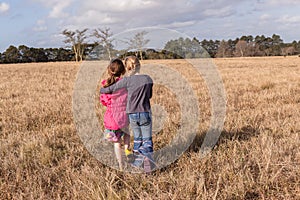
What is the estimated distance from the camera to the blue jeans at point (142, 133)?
3490 millimetres

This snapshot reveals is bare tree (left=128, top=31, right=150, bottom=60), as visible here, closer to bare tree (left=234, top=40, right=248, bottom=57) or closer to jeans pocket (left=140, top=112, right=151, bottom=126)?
jeans pocket (left=140, top=112, right=151, bottom=126)

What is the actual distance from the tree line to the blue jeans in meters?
0.98

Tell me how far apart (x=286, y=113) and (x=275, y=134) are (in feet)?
5.38

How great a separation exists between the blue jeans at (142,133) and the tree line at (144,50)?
980 mm

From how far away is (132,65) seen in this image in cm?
339

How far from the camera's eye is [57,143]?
4.56 metres

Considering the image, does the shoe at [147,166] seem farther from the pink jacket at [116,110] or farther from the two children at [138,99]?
the pink jacket at [116,110]

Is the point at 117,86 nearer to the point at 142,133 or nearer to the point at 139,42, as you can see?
the point at 142,133

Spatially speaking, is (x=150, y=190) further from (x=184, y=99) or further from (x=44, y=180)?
(x=184, y=99)

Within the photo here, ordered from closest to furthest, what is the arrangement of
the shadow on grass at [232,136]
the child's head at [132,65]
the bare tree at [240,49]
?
the child's head at [132,65]
the shadow on grass at [232,136]
the bare tree at [240,49]

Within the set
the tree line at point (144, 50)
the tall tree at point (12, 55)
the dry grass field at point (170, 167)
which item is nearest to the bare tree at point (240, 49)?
the tree line at point (144, 50)

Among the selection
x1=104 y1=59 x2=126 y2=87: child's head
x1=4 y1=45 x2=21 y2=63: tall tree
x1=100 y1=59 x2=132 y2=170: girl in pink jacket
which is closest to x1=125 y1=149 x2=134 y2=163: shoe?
x1=100 y1=59 x2=132 y2=170: girl in pink jacket

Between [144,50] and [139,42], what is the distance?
0.15 m

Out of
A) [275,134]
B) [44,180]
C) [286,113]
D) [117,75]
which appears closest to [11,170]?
[44,180]
